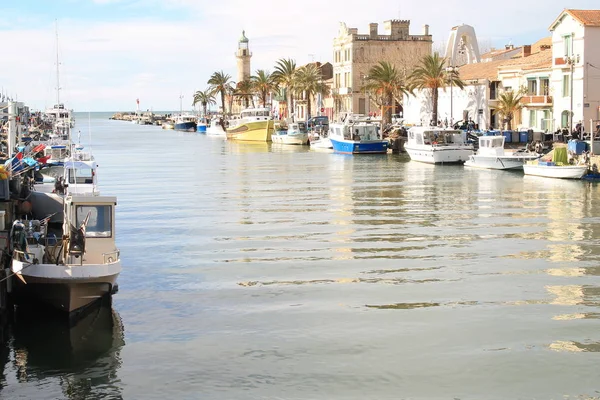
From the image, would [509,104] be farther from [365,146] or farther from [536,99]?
[365,146]

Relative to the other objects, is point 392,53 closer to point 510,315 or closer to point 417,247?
point 417,247

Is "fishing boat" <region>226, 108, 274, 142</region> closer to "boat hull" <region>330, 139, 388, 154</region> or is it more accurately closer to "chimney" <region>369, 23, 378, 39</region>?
"chimney" <region>369, 23, 378, 39</region>

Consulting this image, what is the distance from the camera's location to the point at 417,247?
30812 millimetres

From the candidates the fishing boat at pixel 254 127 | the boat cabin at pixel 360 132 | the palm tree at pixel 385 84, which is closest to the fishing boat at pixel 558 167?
the boat cabin at pixel 360 132

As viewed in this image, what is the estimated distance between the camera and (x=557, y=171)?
52.8 m

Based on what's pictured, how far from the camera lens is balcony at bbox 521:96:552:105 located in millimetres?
71812

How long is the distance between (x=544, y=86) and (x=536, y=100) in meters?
1.61

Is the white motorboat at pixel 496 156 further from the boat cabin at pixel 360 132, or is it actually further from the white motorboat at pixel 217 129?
the white motorboat at pixel 217 129

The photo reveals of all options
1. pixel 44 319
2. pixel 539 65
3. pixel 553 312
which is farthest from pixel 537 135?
pixel 44 319

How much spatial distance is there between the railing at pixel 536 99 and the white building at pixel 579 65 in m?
2.38

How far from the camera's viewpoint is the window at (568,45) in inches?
2662

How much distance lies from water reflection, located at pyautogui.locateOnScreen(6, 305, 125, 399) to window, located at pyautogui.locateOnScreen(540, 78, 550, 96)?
189 feet

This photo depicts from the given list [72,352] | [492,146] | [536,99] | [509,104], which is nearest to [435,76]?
[509,104]

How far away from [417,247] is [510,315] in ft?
29.7
